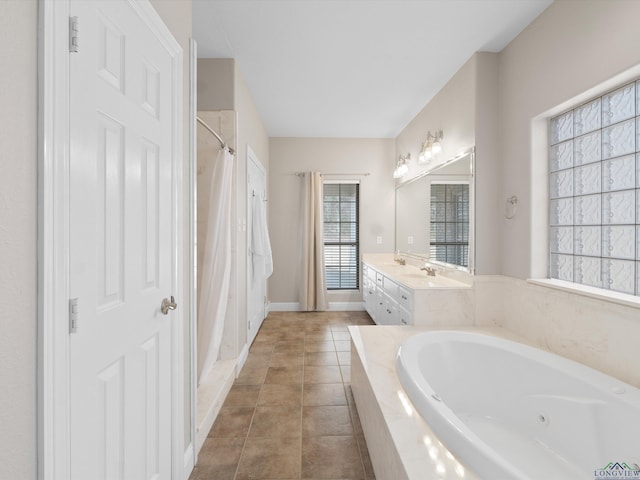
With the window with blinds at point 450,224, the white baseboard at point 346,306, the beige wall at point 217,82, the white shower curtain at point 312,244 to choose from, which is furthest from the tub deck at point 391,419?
the white baseboard at point 346,306

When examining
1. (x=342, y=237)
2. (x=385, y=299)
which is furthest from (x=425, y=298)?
(x=342, y=237)

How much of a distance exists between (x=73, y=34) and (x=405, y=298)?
104 inches

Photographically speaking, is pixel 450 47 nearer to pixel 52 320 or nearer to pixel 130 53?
pixel 130 53

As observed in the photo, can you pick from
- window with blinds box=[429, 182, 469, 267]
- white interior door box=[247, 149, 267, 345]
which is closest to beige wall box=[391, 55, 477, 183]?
window with blinds box=[429, 182, 469, 267]

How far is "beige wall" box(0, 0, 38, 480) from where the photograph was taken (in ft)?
2.23

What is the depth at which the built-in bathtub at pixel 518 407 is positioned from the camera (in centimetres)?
126

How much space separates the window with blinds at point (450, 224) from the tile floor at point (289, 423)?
141 cm

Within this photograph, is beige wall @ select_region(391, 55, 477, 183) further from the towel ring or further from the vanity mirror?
the towel ring

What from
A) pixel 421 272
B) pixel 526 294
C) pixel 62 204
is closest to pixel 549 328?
pixel 526 294

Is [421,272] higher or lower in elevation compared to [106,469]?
higher

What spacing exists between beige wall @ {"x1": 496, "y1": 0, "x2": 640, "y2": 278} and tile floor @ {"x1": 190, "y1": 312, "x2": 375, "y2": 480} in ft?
5.45

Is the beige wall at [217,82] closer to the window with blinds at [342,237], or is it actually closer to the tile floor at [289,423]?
the tile floor at [289,423]

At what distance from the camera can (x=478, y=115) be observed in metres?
2.60

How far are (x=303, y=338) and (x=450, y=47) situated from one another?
3170 millimetres
